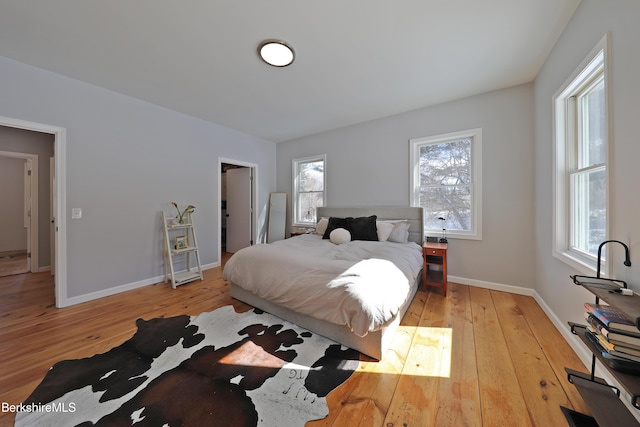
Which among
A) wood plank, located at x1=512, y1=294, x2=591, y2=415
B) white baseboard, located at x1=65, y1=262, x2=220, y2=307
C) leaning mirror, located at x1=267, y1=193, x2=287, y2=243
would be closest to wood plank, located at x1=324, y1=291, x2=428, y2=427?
wood plank, located at x1=512, y1=294, x2=591, y2=415

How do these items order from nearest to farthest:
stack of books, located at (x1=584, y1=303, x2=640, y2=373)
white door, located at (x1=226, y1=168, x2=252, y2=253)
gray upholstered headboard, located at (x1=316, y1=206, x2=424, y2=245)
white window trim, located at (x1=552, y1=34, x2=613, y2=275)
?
stack of books, located at (x1=584, y1=303, x2=640, y2=373)
white window trim, located at (x1=552, y1=34, x2=613, y2=275)
gray upholstered headboard, located at (x1=316, y1=206, x2=424, y2=245)
white door, located at (x1=226, y1=168, x2=252, y2=253)

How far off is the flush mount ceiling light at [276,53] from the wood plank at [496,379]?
3.04m

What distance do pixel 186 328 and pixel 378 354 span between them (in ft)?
5.72

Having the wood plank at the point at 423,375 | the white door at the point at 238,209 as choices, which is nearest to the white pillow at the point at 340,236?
the wood plank at the point at 423,375

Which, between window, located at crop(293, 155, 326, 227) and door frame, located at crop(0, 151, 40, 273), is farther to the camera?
window, located at crop(293, 155, 326, 227)

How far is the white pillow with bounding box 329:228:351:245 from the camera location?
10.4ft

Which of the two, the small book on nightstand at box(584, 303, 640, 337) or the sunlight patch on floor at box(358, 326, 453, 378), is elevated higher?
the small book on nightstand at box(584, 303, 640, 337)

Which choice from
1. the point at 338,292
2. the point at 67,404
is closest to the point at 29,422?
the point at 67,404

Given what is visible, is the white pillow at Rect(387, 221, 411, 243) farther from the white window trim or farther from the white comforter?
the white window trim

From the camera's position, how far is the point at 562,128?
211cm

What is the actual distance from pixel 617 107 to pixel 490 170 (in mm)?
1742

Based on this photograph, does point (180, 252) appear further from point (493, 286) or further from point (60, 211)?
point (493, 286)

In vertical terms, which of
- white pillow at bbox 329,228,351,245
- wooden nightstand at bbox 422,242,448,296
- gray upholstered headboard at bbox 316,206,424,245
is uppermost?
gray upholstered headboard at bbox 316,206,424,245

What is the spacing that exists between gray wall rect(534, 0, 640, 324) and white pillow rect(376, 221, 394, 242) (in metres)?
1.69
